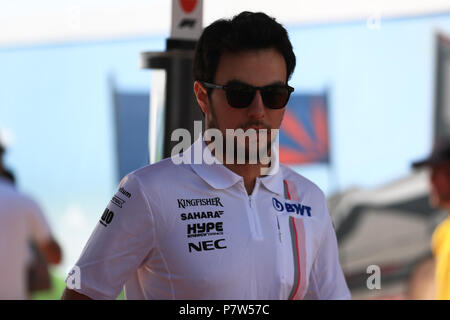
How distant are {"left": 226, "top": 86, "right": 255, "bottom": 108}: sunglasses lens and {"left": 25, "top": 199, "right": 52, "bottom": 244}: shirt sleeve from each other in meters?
2.63

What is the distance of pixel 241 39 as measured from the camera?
6.03 feet

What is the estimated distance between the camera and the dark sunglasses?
1.82 metres

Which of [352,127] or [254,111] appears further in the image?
[352,127]

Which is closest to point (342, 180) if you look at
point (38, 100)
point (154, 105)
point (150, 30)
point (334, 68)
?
point (334, 68)

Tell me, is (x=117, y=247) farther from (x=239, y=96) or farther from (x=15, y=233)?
(x=15, y=233)

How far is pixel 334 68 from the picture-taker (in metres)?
8.16

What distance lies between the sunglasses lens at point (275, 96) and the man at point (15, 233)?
2.59 m

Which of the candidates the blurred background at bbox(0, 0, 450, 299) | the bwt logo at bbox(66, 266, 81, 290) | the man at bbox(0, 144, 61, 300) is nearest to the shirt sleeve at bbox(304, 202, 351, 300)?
the bwt logo at bbox(66, 266, 81, 290)

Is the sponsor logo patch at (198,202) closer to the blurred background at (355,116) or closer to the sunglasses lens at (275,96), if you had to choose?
the sunglasses lens at (275,96)

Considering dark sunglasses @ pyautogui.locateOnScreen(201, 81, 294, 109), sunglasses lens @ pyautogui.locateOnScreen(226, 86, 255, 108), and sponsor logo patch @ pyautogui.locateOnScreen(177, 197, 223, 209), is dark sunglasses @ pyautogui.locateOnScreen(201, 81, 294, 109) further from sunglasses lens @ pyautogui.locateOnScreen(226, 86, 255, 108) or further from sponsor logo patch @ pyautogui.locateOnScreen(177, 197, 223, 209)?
sponsor logo patch @ pyautogui.locateOnScreen(177, 197, 223, 209)

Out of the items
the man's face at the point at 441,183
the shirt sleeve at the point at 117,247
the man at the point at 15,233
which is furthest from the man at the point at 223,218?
the man at the point at 15,233
